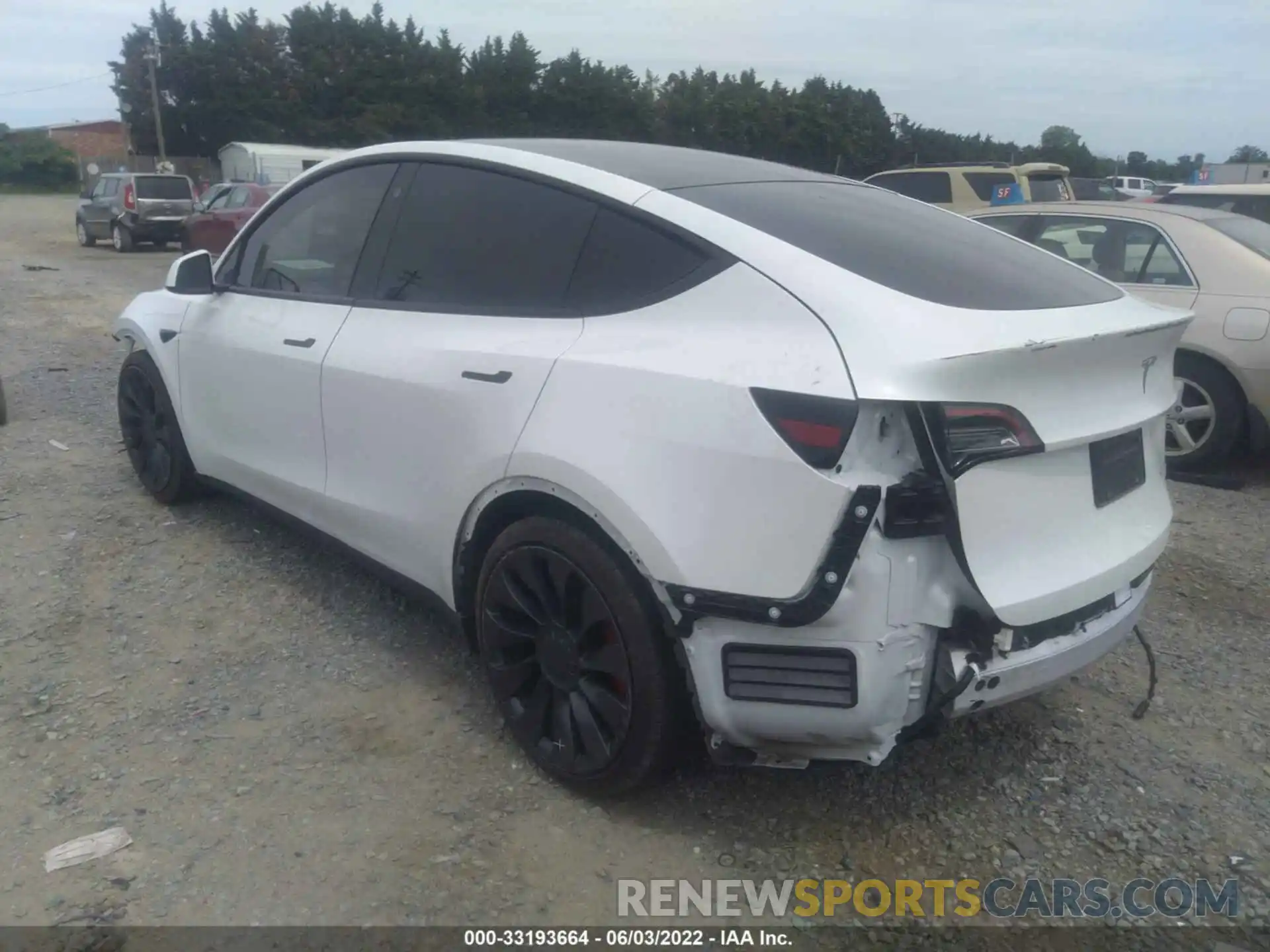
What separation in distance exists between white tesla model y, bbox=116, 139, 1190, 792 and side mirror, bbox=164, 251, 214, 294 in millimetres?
1104

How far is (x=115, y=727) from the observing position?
10.6ft

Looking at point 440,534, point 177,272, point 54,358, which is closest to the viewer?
point 440,534

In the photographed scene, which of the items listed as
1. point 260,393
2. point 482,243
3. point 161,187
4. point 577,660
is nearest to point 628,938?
point 577,660

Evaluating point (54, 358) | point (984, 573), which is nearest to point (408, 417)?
point (984, 573)

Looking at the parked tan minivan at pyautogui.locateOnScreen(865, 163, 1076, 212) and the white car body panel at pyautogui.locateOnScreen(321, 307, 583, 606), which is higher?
the parked tan minivan at pyautogui.locateOnScreen(865, 163, 1076, 212)

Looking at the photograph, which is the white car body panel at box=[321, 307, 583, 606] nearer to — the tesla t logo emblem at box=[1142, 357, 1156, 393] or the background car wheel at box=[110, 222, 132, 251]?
the tesla t logo emblem at box=[1142, 357, 1156, 393]

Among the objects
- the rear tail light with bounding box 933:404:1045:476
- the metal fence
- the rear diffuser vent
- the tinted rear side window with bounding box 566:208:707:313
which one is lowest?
the rear diffuser vent

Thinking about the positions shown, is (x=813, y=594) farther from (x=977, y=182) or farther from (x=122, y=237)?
(x=122, y=237)

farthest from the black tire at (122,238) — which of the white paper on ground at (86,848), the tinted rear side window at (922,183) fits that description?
the white paper on ground at (86,848)

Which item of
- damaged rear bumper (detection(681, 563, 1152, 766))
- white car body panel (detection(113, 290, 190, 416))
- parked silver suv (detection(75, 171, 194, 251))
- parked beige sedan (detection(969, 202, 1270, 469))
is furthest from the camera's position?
parked silver suv (detection(75, 171, 194, 251))

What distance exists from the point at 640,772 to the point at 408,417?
1277 mm

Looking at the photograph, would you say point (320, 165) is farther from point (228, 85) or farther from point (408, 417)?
point (228, 85)

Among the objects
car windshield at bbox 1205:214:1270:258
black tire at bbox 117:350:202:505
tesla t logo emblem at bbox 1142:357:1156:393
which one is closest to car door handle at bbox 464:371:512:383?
tesla t logo emblem at bbox 1142:357:1156:393

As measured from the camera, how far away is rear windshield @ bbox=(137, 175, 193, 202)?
21.4m
